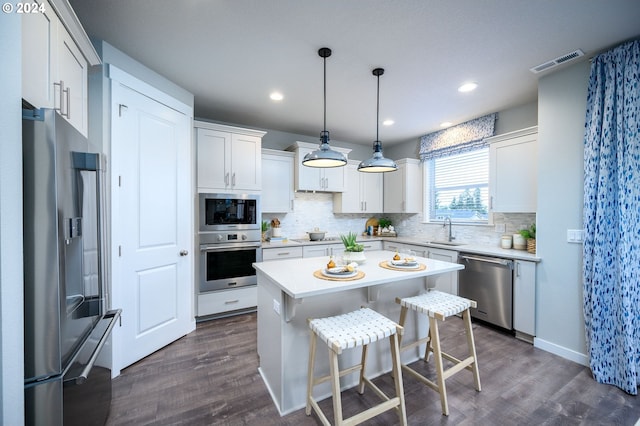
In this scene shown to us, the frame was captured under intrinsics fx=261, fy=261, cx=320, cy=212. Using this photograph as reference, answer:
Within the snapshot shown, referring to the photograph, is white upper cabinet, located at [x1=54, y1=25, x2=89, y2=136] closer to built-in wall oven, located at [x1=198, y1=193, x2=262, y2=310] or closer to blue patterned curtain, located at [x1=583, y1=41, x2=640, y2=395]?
built-in wall oven, located at [x1=198, y1=193, x2=262, y2=310]

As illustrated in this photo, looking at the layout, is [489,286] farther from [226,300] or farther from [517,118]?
[226,300]

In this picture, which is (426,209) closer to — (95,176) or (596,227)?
(596,227)

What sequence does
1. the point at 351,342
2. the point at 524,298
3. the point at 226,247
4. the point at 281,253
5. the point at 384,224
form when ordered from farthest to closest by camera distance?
1. the point at 384,224
2. the point at 281,253
3. the point at 226,247
4. the point at 524,298
5. the point at 351,342

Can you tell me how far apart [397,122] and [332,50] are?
6.70ft

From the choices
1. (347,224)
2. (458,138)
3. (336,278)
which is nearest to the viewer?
(336,278)

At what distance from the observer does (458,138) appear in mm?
3955

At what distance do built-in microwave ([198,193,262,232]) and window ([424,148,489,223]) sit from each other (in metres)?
3.02

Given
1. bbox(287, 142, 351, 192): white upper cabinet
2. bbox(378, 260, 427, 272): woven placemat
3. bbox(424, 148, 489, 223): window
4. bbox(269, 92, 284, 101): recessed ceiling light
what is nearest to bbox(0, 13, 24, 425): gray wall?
bbox(378, 260, 427, 272): woven placemat

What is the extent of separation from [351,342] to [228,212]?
244 centimetres

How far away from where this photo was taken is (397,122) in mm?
3906

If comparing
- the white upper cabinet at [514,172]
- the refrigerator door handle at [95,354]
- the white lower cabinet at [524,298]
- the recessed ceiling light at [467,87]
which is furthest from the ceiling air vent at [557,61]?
the refrigerator door handle at [95,354]

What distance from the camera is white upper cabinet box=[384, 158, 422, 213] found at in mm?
4602

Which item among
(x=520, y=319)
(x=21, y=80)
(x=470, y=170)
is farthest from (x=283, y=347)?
(x=470, y=170)

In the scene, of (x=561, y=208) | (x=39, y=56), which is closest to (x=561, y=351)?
(x=561, y=208)
